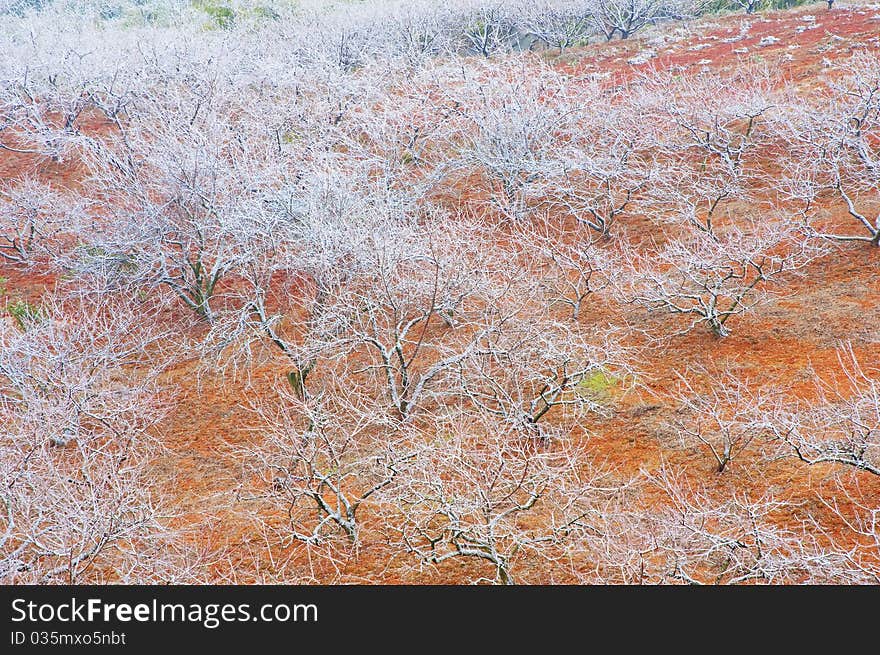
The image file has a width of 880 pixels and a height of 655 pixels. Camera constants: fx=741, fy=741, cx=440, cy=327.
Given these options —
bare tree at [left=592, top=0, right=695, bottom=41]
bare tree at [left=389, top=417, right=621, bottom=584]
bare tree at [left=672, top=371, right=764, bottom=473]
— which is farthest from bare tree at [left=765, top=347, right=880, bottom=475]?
bare tree at [left=592, top=0, right=695, bottom=41]

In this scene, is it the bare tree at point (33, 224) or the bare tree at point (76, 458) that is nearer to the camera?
the bare tree at point (76, 458)

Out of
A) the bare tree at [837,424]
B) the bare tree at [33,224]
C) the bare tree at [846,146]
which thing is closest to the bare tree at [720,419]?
the bare tree at [837,424]

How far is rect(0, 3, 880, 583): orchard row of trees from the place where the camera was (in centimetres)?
886

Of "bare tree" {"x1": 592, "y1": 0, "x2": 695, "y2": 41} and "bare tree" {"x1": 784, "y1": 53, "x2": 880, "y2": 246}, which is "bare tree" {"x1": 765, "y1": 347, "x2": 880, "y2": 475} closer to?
"bare tree" {"x1": 784, "y1": 53, "x2": 880, "y2": 246}

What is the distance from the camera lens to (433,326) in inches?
647

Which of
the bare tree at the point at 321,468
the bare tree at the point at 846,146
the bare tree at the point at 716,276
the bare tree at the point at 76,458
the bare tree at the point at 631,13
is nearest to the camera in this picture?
the bare tree at the point at 76,458

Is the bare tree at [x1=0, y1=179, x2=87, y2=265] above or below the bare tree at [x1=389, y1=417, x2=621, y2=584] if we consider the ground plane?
below

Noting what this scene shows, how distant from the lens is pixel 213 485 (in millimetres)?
12234

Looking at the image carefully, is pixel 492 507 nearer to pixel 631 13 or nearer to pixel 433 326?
pixel 433 326

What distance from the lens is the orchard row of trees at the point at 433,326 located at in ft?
29.1

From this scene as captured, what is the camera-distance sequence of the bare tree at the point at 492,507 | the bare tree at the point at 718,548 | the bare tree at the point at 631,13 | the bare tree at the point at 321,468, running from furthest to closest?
the bare tree at the point at 631,13, the bare tree at the point at 321,468, the bare tree at the point at 492,507, the bare tree at the point at 718,548

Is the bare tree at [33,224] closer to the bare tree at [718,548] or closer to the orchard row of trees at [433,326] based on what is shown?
the orchard row of trees at [433,326]
